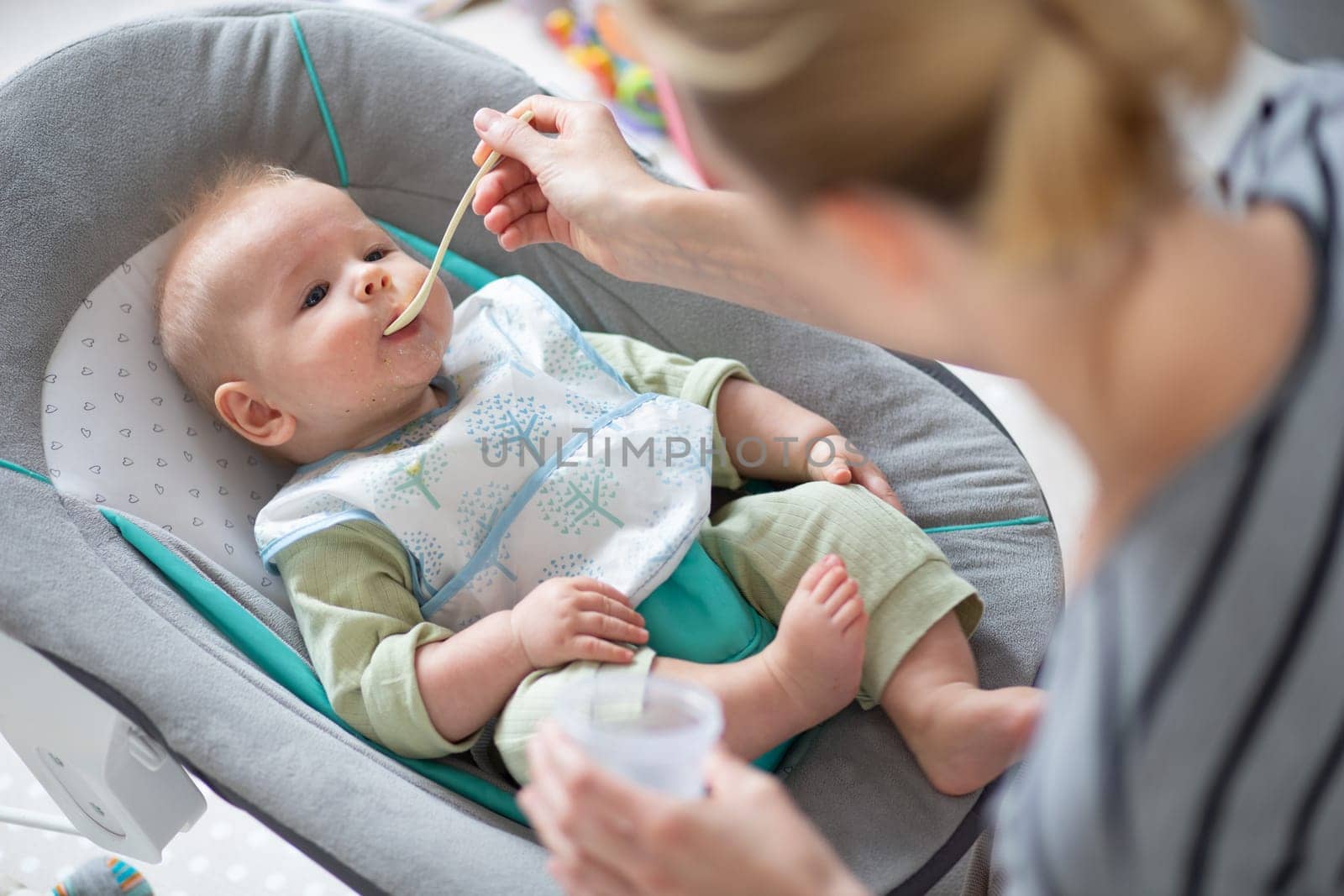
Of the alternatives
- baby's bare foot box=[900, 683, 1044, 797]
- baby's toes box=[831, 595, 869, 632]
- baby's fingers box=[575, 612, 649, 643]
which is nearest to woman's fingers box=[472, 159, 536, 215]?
baby's fingers box=[575, 612, 649, 643]

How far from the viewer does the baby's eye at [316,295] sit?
1.26 metres

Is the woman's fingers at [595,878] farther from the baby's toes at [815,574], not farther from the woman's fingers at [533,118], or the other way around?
the woman's fingers at [533,118]

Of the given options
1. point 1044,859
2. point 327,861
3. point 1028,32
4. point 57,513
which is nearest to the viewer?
point 1028,32

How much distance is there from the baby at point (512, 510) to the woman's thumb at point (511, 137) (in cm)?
16

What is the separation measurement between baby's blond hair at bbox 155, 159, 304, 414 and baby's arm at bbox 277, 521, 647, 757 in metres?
0.25

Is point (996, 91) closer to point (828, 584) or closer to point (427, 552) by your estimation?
point (828, 584)

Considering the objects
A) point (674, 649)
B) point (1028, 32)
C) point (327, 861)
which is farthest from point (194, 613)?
point (1028, 32)

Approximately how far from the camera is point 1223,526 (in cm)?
55

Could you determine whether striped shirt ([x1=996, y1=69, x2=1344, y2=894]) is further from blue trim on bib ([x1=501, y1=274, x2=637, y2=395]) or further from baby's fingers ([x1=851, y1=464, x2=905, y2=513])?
blue trim on bib ([x1=501, y1=274, x2=637, y2=395])

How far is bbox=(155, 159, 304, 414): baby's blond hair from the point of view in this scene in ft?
4.08

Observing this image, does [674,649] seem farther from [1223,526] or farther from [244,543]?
[1223,526]

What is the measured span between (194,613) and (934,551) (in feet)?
2.25

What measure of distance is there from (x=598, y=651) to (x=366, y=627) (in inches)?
8.8

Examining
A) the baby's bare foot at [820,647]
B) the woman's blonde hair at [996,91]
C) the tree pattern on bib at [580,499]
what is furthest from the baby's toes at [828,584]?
the woman's blonde hair at [996,91]
